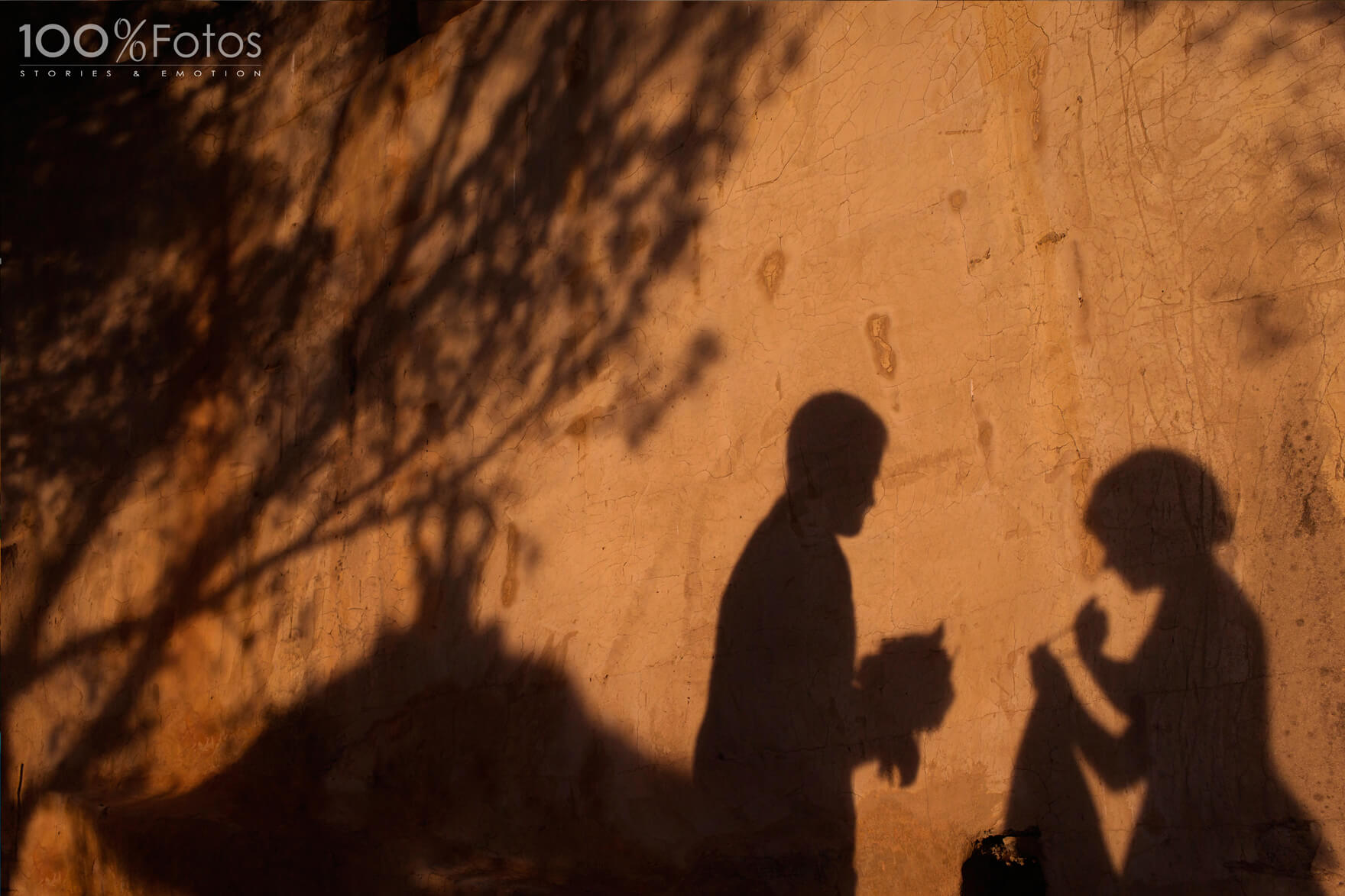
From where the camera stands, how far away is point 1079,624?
2658 millimetres

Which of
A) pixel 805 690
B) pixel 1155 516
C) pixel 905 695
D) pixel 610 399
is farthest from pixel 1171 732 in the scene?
pixel 610 399

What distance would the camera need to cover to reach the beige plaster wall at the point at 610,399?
2.60 meters

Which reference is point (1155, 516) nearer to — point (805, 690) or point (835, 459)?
point (835, 459)

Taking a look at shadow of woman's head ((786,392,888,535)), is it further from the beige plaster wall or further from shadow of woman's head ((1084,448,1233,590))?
shadow of woman's head ((1084,448,1233,590))

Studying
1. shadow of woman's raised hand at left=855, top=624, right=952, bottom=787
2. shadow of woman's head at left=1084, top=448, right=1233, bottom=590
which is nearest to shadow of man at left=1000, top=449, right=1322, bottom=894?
shadow of woman's head at left=1084, top=448, right=1233, bottom=590

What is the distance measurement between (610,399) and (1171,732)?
2.03 meters

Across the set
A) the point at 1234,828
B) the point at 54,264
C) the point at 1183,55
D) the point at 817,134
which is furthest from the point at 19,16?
the point at 1234,828

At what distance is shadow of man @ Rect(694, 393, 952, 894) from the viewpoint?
2941 millimetres

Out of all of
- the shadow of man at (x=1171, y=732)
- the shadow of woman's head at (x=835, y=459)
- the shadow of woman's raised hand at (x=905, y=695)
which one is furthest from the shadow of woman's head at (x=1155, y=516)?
the shadow of woman's head at (x=835, y=459)

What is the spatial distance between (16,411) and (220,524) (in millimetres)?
2028

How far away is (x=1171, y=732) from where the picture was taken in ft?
8.21

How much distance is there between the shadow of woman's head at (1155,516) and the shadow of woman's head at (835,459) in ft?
2.11

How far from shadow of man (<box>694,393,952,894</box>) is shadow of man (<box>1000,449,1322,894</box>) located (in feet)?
1.14

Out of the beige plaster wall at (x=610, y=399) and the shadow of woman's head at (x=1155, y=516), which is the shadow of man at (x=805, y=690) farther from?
the shadow of woman's head at (x=1155, y=516)
